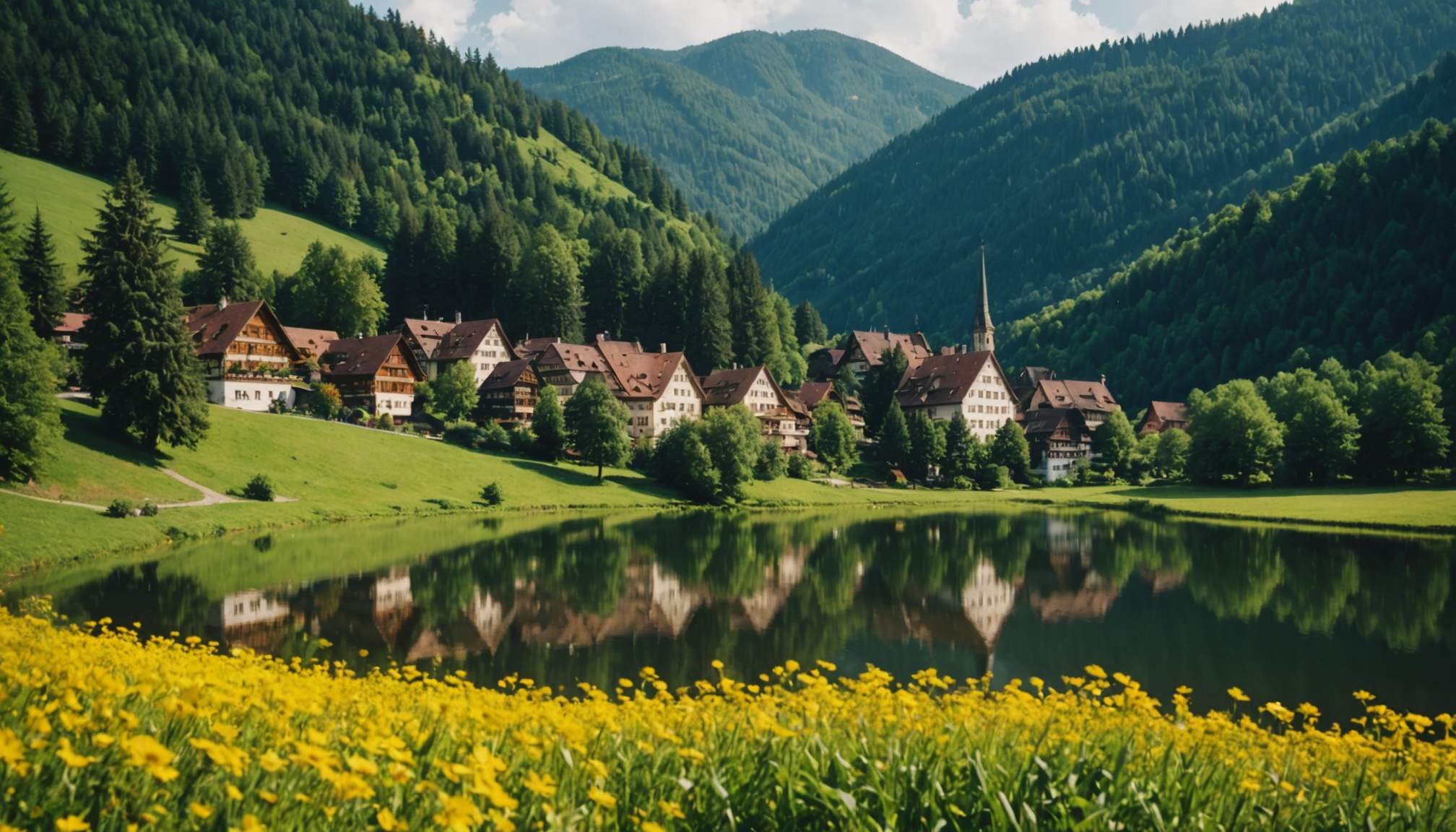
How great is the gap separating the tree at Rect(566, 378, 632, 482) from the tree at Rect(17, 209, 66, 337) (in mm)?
41593

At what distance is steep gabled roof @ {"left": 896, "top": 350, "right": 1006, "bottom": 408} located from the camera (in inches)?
5157

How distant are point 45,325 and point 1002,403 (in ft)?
352

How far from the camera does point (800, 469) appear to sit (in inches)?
4117

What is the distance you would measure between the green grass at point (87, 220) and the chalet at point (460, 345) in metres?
34.1

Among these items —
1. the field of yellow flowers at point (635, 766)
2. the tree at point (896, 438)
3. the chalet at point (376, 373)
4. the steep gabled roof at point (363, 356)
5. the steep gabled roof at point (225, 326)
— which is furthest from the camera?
the tree at point (896, 438)

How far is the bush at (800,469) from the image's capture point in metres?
104

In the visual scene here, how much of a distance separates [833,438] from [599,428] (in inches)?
1269

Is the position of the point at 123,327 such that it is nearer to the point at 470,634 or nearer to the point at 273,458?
the point at 273,458

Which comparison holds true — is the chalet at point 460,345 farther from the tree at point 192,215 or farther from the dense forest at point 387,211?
the tree at point 192,215

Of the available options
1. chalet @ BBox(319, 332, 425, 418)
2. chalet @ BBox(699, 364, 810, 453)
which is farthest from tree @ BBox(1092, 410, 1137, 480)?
chalet @ BBox(319, 332, 425, 418)

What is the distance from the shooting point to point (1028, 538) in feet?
209

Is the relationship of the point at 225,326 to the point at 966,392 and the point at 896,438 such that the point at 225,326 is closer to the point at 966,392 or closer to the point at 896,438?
the point at 896,438

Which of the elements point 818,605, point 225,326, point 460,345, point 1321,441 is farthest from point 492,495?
point 1321,441

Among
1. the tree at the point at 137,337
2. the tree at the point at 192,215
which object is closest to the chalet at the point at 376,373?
the tree at the point at 137,337
